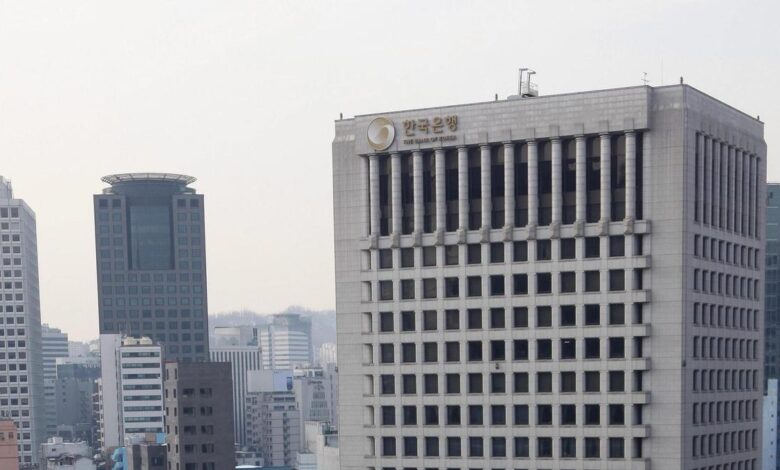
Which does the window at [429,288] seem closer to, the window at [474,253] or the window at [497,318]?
the window at [474,253]

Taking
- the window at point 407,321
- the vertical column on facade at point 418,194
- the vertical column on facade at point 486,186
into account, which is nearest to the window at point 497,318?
the vertical column on facade at point 486,186

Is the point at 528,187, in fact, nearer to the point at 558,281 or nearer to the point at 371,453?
the point at 558,281

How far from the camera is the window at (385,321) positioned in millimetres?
112688

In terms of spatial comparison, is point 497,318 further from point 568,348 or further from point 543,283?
point 568,348

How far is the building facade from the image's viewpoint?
334 feet

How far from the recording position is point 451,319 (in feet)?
360

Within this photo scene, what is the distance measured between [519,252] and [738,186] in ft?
75.1

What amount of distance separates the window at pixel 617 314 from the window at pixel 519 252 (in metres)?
9.18

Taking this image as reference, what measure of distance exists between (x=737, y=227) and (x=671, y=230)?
1429 cm

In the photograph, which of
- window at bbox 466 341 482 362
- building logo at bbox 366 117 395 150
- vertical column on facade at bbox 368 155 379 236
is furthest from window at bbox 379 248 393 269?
window at bbox 466 341 482 362

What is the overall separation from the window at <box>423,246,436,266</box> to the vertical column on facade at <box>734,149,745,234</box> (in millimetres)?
28894

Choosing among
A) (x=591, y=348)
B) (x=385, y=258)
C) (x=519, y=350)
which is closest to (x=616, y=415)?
(x=591, y=348)

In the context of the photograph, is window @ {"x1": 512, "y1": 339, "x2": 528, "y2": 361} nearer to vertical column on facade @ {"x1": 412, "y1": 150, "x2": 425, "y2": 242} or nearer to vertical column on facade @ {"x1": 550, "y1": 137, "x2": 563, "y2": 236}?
vertical column on facade @ {"x1": 550, "y1": 137, "x2": 563, "y2": 236}

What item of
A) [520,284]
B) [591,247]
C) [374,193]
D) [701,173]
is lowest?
[520,284]
